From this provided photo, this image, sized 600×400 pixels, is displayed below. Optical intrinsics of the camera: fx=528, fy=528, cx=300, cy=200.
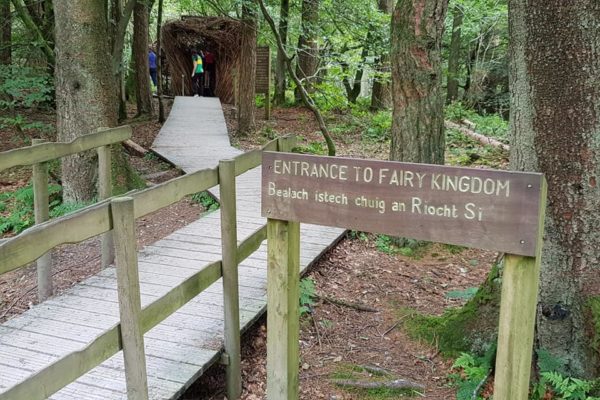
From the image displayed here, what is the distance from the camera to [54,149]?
4660 millimetres

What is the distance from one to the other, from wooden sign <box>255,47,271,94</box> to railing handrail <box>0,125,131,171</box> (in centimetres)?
1024

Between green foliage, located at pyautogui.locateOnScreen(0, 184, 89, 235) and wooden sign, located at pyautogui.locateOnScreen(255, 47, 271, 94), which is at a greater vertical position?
wooden sign, located at pyautogui.locateOnScreen(255, 47, 271, 94)

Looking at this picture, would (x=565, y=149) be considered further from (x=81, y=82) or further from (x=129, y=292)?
(x=81, y=82)

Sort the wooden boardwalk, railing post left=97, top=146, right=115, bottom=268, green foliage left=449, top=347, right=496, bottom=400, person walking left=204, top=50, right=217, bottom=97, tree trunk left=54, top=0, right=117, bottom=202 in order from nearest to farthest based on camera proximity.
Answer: the wooden boardwalk < green foliage left=449, top=347, right=496, bottom=400 < railing post left=97, top=146, right=115, bottom=268 < tree trunk left=54, top=0, right=117, bottom=202 < person walking left=204, top=50, right=217, bottom=97

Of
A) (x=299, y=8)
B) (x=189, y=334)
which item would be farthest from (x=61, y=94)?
(x=299, y=8)

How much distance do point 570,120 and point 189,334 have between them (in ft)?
9.58

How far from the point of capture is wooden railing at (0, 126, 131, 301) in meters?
4.37

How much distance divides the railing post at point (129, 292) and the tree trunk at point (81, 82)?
446 centimetres

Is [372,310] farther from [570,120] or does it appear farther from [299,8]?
[299,8]

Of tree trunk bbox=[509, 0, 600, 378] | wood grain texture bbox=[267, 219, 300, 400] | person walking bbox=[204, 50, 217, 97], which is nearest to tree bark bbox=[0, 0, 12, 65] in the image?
person walking bbox=[204, 50, 217, 97]

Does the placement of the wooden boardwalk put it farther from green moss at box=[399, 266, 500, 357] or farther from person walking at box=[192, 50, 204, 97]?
person walking at box=[192, 50, 204, 97]

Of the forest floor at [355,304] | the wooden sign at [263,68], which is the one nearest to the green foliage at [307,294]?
the forest floor at [355,304]

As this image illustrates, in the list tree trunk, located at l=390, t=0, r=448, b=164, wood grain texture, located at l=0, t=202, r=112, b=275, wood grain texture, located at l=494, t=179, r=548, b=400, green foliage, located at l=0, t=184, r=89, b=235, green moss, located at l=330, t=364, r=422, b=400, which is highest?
tree trunk, located at l=390, t=0, r=448, b=164

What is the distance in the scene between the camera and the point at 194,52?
2025 centimetres
